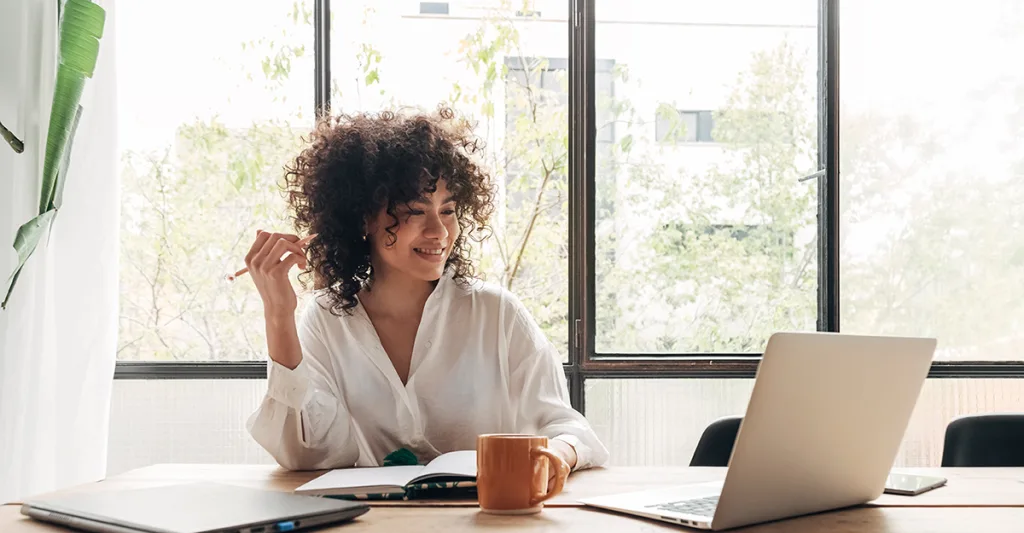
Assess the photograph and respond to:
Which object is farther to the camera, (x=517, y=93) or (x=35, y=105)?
(x=517, y=93)

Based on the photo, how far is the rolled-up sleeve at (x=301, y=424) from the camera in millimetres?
1767

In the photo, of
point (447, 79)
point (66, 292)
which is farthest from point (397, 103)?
point (66, 292)

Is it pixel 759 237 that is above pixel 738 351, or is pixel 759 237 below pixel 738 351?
above

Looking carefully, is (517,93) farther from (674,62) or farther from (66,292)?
(66,292)

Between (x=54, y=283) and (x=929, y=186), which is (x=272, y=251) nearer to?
(x=54, y=283)

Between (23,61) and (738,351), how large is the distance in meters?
2.22

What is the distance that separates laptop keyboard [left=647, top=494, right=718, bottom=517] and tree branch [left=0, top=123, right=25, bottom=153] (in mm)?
1927

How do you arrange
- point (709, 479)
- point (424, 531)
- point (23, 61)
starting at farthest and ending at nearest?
point (23, 61), point (709, 479), point (424, 531)

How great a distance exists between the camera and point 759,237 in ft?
10.3

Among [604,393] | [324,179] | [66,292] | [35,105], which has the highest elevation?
[35,105]

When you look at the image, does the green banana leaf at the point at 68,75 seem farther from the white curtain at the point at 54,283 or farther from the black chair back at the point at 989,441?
the black chair back at the point at 989,441

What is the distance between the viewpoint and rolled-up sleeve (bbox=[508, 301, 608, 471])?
182cm

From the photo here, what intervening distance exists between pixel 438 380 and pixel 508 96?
51.8 inches

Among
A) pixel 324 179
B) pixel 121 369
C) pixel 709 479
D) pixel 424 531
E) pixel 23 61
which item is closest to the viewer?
pixel 424 531
